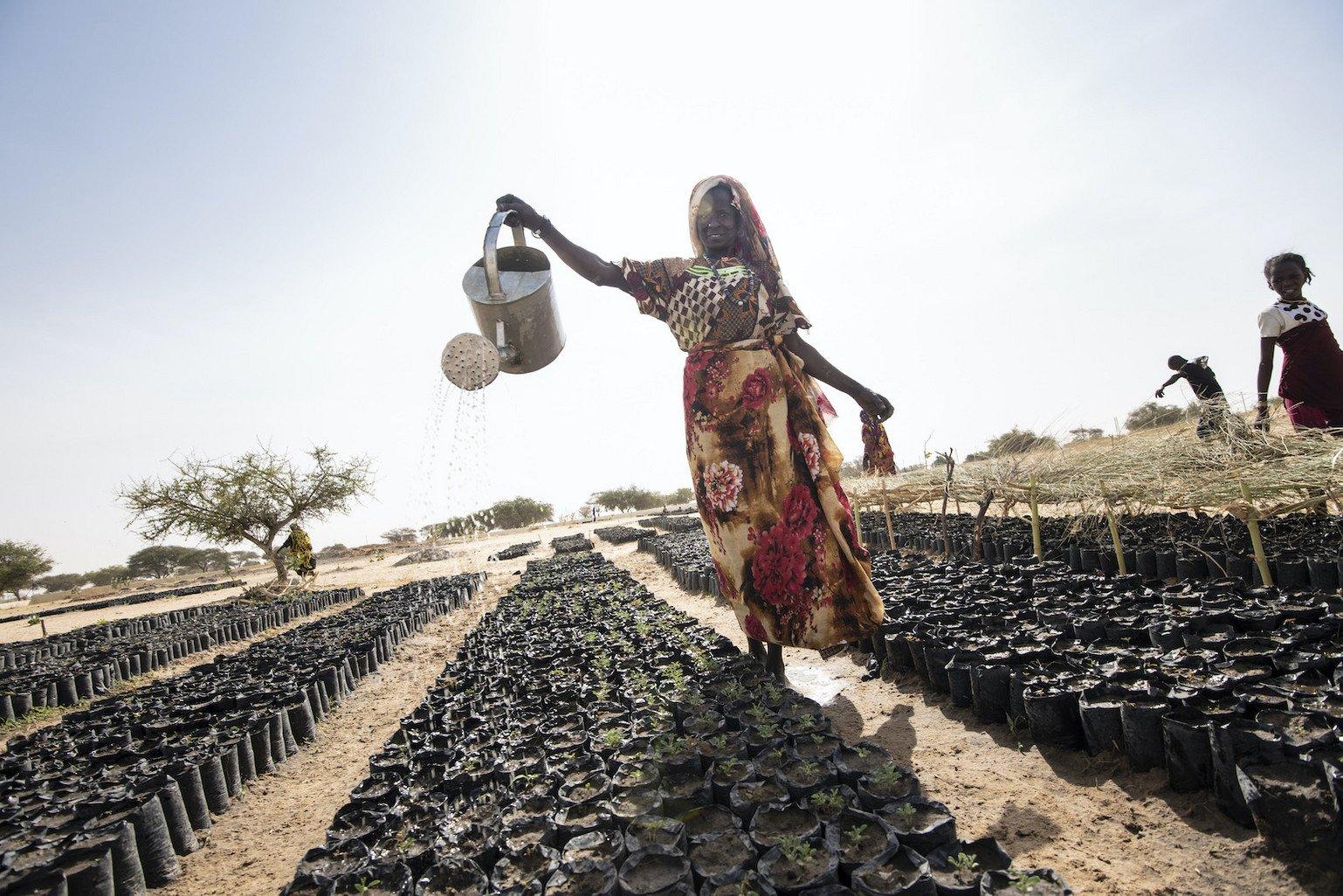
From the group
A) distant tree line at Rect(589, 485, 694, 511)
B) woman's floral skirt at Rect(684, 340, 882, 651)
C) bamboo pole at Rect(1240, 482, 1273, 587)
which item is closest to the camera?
woman's floral skirt at Rect(684, 340, 882, 651)

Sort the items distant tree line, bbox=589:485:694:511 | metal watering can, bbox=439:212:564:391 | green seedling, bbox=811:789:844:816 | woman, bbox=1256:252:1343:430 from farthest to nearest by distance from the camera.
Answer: distant tree line, bbox=589:485:694:511, woman, bbox=1256:252:1343:430, metal watering can, bbox=439:212:564:391, green seedling, bbox=811:789:844:816

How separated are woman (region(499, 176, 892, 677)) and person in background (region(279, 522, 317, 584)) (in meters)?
15.1

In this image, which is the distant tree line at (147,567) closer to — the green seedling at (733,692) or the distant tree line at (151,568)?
the distant tree line at (151,568)

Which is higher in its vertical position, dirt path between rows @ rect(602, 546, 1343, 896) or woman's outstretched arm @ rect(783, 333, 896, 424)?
woman's outstretched arm @ rect(783, 333, 896, 424)

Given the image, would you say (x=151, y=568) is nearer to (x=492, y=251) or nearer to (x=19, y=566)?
(x=19, y=566)

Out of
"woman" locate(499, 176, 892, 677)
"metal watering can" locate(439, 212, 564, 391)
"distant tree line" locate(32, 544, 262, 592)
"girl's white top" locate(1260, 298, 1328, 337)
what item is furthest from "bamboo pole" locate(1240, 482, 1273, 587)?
"distant tree line" locate(32, 544, 262, 592)

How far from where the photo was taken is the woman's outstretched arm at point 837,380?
317 cm

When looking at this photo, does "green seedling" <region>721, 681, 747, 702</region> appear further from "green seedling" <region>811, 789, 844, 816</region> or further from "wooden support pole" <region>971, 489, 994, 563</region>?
"wooden support pole" <region>971, 489, 994, 563</region>

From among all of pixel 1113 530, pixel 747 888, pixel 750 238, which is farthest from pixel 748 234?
pixel 1113 530

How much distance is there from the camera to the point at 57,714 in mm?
5957

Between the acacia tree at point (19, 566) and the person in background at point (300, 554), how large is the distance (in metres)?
22.0

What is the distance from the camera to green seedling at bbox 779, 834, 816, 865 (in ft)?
5.37

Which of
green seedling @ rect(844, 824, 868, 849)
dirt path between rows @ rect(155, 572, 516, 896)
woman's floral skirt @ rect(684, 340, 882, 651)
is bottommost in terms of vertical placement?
dirt path between rows @ rect(155, 572, 516, 896)

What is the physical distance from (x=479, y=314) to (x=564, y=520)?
121 ft
